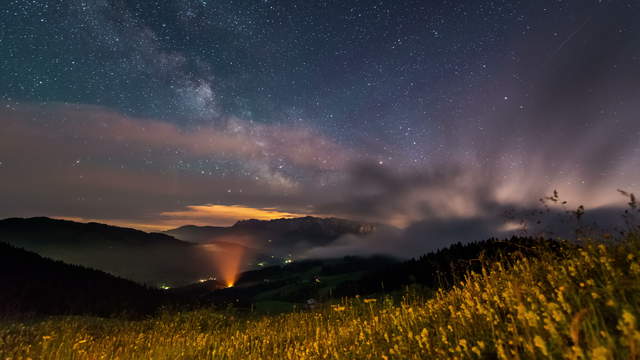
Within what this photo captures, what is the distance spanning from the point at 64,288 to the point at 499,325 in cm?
8032

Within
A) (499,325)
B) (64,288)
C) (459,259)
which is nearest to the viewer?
(499,325)

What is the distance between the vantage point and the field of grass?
2639mm

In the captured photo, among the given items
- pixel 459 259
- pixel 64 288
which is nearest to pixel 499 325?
pixel 459 259

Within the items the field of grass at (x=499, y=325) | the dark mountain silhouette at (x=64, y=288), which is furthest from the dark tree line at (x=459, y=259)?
the dark mountain silhouette at (x=64, y=288)

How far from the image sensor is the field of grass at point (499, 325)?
8.66ft

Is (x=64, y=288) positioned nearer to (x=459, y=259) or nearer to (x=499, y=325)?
(x=459, y=259)

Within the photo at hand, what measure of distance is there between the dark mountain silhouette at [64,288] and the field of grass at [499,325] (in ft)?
165

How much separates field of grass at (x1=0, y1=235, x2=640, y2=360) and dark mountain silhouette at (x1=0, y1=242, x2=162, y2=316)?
5017 centimetres

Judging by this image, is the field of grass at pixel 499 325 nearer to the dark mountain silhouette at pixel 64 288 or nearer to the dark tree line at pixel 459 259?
the dark tree line at pixel 459 259

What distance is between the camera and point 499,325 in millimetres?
4031

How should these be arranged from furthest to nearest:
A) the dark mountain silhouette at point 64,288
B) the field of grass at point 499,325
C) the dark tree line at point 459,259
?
the dark mountain silhouette at point 64,288 < the dark tree line at point 459,259 < the field of grass at point 499,325

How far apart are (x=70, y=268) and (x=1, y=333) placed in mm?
76580

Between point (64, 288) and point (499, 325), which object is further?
point (64, 288)

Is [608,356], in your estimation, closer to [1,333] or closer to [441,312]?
[441,312]
